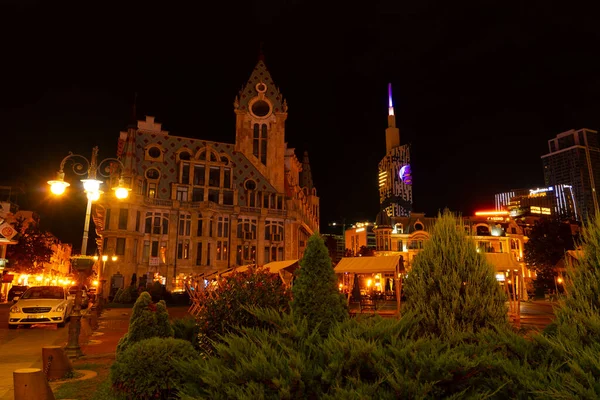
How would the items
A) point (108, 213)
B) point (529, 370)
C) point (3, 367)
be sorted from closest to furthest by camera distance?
1. point (529, 370)
2. point (3, 367)
3. point (108, 213)

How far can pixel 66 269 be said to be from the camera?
125m

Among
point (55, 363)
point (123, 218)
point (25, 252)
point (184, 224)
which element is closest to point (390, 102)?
point (184, 224)

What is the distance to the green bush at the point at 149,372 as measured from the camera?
5.72 meters

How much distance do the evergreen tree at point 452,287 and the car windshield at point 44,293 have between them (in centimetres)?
1765

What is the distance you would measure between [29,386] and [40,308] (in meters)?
13.8

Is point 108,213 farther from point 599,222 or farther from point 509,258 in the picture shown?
point 599,222

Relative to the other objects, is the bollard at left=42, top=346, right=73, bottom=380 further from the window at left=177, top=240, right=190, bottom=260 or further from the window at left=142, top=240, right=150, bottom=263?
the window at left=177, top=240, right=190, bottom=260

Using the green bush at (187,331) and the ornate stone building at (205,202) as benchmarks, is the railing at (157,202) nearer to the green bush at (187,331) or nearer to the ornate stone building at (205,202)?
the ornate stone building at (205,202)

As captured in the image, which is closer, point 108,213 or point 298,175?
point 108,213

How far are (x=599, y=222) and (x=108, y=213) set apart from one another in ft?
156

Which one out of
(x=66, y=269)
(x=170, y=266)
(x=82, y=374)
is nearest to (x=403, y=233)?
(x=170, y=266)

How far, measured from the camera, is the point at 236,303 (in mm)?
7836

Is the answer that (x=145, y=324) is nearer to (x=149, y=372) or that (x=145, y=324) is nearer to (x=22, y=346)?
(x=149, y=372)

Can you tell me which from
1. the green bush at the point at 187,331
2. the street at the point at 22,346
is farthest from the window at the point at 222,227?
the green bush at the point at 187,331
